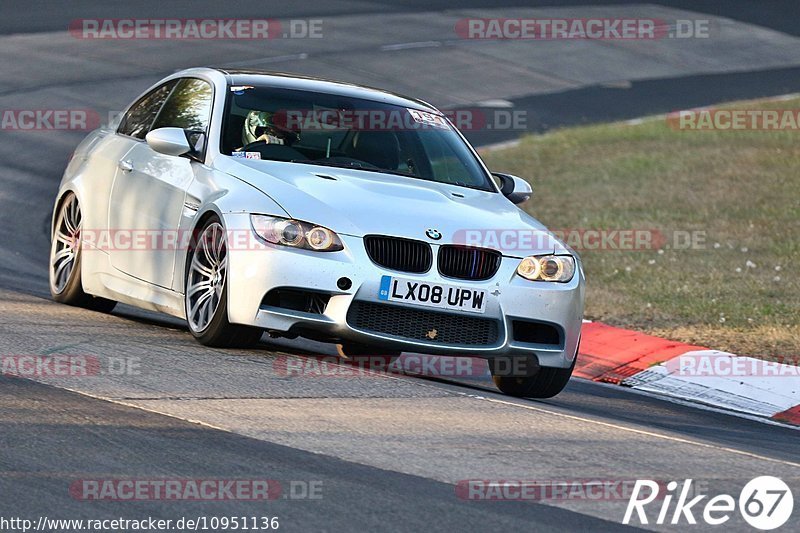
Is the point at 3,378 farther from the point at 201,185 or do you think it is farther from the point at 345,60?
the point at 345,60

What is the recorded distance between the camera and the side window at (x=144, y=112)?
32.9 ft

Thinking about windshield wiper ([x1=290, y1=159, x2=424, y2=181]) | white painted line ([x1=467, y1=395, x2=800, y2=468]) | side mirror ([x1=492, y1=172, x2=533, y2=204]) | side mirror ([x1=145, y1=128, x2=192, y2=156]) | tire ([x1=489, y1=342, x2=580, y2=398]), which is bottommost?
tire ([x1=489, y1=342, x2=580, y2=398])

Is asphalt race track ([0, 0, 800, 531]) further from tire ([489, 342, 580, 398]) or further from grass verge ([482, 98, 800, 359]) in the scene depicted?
grass verge ([482, 98, 800, 359])

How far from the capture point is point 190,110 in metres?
9.63

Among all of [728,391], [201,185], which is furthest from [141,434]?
[728,391]

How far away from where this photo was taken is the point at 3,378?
23.8ft

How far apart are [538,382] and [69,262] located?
3315 millimetres

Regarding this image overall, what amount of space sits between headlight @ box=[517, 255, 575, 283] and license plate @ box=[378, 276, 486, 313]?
32 centimetres

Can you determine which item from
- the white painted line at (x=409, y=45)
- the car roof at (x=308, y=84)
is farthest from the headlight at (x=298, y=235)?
the white painted line at (x=409, y=45)

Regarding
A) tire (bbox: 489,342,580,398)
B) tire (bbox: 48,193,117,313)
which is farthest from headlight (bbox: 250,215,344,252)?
tire (bbox: 48,193,117,313)

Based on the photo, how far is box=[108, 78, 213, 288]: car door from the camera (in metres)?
8.91

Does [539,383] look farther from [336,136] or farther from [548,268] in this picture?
[336,136]

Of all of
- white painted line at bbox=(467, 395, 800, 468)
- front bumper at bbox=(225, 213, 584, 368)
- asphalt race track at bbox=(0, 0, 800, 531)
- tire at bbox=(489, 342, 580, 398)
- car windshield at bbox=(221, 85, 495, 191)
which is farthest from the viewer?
car windshield at bbox=(221, 85, 495, 191)

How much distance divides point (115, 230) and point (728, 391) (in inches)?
165
